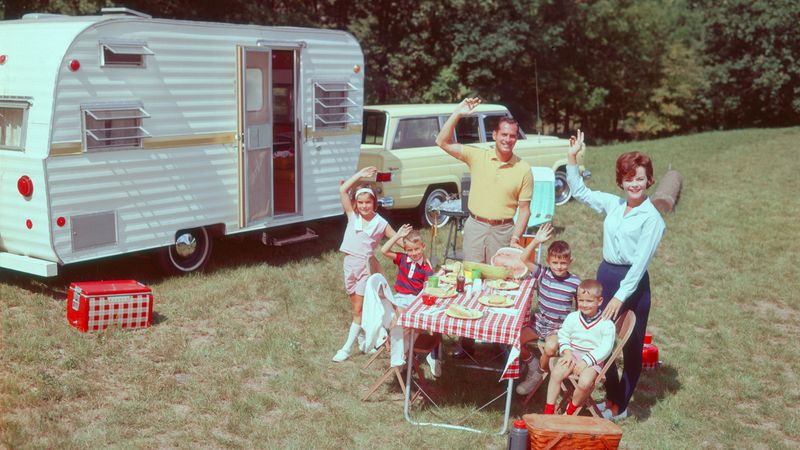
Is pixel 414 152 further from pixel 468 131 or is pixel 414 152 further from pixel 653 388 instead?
pixel 653 388

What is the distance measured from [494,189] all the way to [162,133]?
3.75 m

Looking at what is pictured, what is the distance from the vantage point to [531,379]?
6.05 metres

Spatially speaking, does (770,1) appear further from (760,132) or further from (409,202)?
(409,202)

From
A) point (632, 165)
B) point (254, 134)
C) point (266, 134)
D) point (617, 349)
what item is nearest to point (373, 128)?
point (266, 134)

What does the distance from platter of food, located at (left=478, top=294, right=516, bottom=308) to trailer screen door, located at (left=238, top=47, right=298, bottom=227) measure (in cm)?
411

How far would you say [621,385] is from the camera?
18.7 feet

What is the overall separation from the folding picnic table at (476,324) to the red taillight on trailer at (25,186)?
12.8 feet

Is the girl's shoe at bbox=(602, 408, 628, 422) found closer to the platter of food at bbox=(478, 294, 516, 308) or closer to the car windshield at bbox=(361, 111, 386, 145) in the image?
the platter of food at bbox=(478, 294, 516, 308)

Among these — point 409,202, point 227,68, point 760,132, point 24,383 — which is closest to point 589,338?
point 24,383

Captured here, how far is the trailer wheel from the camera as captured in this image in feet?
28.1

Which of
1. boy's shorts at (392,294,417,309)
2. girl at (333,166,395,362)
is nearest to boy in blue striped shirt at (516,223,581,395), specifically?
boy's shorts at (392,294,417,309)

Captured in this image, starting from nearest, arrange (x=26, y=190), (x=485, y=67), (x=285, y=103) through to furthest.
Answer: (x=26, y=190)
(x=285, y=103)
(x=485, y=67)

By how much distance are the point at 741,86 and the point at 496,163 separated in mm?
33267

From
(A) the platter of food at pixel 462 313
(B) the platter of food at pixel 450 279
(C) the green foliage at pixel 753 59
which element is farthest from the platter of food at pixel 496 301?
(C) the green foliage at pixel 753 59
